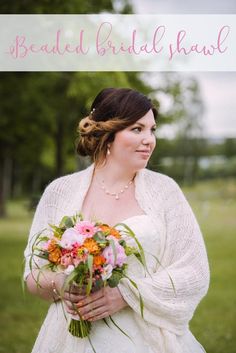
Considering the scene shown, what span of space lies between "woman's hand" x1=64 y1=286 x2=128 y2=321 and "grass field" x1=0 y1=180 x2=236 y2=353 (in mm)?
3247

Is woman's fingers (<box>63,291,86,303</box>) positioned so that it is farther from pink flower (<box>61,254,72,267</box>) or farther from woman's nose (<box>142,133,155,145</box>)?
woman's nose (<box>142,133,155,145</box>)

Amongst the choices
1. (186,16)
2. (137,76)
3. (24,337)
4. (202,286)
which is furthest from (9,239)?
(202,286)

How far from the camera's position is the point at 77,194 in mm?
3346

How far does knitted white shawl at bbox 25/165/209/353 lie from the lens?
3150 millimetres

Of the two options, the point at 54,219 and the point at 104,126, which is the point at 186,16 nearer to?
the point at 104,126

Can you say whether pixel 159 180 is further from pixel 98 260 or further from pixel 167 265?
pixel 98 260

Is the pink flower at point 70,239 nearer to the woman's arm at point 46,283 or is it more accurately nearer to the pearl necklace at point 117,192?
the woman's arm at point 46,283

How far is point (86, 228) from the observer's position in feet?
9.38

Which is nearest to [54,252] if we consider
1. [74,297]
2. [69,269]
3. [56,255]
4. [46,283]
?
[56,255]

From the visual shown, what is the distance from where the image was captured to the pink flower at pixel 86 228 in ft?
9.33

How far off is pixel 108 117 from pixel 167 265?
0.77m

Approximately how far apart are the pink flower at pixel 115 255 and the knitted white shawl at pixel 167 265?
11.1 inches

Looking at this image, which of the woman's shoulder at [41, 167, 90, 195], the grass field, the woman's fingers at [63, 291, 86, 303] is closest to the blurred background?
the grass field

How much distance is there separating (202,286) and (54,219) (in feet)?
2.60
